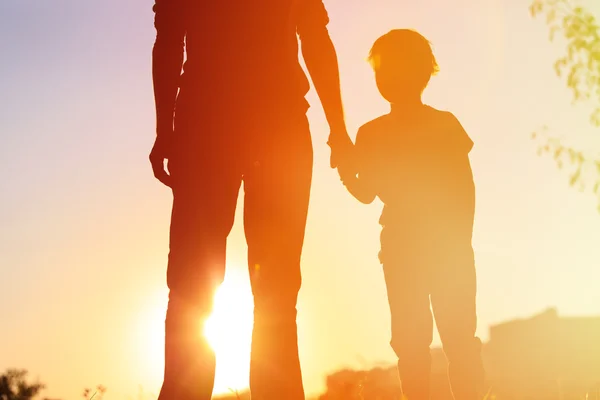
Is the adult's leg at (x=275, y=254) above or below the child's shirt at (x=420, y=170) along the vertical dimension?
below

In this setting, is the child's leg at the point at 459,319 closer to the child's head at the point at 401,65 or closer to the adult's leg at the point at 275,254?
the adult's leg at the point at 275,254

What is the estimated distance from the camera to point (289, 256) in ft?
14.4

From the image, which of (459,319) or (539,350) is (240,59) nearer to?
(459,319)

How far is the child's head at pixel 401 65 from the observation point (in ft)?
17.9

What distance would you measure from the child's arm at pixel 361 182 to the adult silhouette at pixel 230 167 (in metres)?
0.77

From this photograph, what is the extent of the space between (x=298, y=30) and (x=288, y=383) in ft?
8.18

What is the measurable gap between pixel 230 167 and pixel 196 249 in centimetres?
57

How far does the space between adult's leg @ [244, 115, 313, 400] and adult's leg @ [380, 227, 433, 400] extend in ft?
3.47

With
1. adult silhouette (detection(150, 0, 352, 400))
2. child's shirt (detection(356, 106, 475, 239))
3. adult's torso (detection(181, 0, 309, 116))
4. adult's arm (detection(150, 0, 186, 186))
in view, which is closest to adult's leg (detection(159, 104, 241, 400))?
adult silhouette (detection(150, 0, 352, 400))

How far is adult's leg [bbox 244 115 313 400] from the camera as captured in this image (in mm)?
4281

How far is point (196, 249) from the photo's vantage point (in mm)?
4164

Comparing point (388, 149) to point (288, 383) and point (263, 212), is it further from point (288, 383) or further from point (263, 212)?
point (288, 383)

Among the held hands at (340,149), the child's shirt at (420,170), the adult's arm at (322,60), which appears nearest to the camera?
the adult's arm at (322,60)

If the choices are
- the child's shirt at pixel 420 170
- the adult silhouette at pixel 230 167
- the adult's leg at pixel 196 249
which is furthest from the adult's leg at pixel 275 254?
the child's shirt at pixel 420 170
